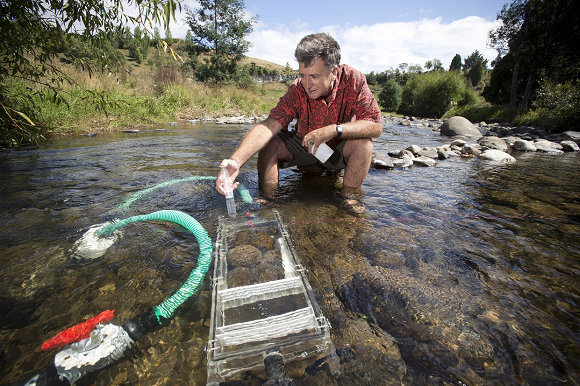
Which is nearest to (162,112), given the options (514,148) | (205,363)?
(205,363)

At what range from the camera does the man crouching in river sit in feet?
8.16

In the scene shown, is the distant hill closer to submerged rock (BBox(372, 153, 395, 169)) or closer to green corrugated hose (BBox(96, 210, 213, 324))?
submerged rock (BBox(372, 153, 395, 169))

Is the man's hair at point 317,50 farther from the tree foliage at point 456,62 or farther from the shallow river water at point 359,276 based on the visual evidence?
the tree foliage at point 456,62

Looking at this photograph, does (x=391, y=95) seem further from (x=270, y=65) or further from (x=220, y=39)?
(x=270, y=65)

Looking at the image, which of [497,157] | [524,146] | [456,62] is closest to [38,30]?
[497,157]

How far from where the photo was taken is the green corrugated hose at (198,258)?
1.33m

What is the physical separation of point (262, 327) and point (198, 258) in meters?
0.83

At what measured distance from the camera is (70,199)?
2832 millimetres

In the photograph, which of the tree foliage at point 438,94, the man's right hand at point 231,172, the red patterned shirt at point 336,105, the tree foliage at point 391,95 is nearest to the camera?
the man's right hand at point 231,172

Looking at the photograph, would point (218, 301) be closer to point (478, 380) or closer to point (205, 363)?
point (205, 363)

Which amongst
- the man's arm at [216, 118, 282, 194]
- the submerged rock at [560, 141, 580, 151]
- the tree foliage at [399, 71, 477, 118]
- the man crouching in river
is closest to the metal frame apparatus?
the man's arm at [216, 118, 282, 194]

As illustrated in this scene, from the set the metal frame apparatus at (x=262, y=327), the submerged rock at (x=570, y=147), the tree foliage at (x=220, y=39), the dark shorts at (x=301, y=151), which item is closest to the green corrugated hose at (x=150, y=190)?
the dark shorts at (x=301, y=151)

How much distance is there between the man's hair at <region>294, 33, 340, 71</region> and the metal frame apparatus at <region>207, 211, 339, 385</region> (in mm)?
1927

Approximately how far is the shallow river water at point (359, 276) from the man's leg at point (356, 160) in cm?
20
